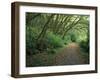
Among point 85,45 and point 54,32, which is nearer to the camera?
point 54,32

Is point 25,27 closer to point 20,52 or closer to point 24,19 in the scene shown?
point 24,19

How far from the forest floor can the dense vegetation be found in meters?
0.03

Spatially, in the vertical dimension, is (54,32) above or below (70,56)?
above

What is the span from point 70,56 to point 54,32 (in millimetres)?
265

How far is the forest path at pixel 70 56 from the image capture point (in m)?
2.26

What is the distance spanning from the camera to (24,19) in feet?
6.93

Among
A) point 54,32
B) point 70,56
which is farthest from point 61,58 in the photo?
point 54,32

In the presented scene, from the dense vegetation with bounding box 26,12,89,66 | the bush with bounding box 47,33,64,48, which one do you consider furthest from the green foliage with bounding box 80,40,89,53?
the bush with bounding box 47,33,64,48

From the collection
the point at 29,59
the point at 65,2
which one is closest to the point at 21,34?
the point at 29,59

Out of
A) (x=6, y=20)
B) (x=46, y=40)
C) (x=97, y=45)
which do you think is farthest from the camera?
(x=97, y=45)

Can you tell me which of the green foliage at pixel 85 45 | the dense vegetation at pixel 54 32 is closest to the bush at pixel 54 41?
the dense vegetation at pixel 54 32

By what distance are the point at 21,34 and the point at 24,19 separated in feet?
0.41

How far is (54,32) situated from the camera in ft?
7.34

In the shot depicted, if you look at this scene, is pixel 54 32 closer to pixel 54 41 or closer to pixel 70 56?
pixel 54 41
